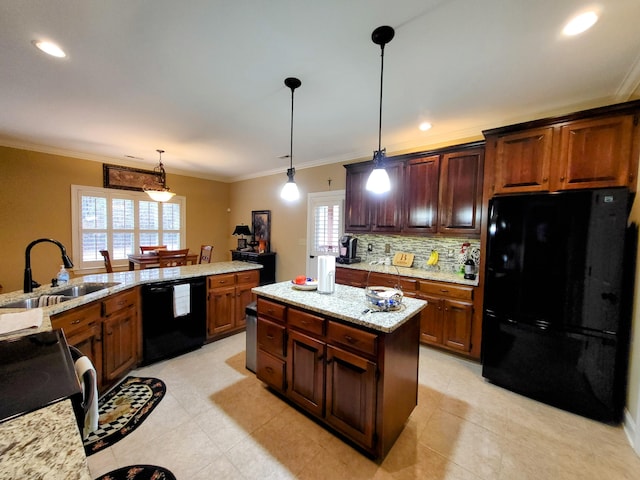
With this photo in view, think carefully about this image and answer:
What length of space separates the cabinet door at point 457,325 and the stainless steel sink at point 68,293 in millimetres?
3559

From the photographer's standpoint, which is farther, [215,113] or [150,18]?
[215,113]

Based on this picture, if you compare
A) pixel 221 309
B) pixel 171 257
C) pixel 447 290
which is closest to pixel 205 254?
A: pixel 171 257

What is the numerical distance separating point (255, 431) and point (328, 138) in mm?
3434

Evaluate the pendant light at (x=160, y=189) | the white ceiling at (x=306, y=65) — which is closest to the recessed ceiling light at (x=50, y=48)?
the white ceiling at (x=306, y=65)

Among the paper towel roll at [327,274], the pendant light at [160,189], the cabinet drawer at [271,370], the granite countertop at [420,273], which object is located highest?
the pendant light at [160,189]

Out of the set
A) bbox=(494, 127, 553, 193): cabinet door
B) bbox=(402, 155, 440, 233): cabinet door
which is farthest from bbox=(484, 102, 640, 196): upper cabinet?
bbox=(402, 155, 440, 233): cabinet door

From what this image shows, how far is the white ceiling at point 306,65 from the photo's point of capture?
1.55 meters

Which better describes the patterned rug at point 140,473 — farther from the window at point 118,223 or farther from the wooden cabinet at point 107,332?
the window at point 118,223

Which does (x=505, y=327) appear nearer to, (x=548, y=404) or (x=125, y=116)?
(x=548, y=404)

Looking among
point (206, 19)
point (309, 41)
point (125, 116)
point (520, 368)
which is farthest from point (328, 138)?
point (520, 368)

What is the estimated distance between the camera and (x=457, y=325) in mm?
2910

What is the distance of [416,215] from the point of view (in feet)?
11.3

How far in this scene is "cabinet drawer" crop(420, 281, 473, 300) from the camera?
2.84 metres

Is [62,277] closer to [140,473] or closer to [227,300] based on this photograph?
[227,300]
